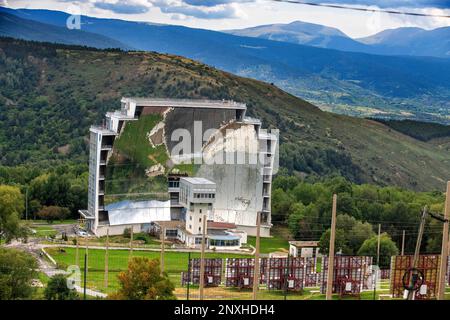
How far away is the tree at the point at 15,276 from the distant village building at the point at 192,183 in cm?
2058

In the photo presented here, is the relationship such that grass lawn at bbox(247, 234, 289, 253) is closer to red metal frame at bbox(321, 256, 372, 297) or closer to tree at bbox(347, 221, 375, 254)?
tree at bbox(347, 221, 375, 254)

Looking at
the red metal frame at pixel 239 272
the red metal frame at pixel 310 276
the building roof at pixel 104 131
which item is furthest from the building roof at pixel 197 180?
the red metal frame at pixel 239 272

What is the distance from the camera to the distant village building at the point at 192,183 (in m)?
56.3

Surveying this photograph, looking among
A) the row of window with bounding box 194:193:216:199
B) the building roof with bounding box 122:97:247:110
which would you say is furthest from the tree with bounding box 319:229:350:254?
the building roof with bounding box 122:97:247:110

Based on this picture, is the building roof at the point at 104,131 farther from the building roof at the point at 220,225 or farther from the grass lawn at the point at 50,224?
the building roof at the point at 220,225

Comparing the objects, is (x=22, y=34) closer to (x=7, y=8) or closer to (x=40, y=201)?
(x=7, y=8)

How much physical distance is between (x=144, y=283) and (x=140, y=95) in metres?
69.5

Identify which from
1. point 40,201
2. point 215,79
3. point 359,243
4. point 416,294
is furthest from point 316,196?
point 215,79

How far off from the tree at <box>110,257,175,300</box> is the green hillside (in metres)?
53.1

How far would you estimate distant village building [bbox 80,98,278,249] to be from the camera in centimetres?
5628

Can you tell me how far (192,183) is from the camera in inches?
2222

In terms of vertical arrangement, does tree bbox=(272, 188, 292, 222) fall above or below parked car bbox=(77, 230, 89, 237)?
above

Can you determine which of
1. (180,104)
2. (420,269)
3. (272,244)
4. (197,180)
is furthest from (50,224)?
(420,269)

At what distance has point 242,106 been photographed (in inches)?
2382
